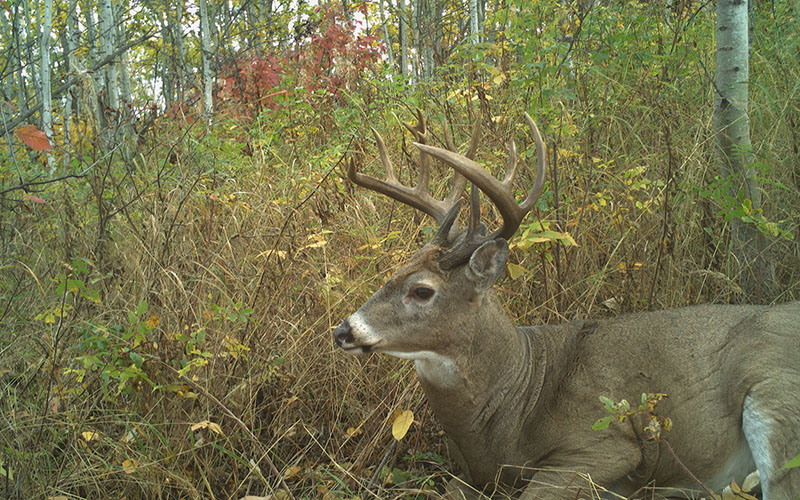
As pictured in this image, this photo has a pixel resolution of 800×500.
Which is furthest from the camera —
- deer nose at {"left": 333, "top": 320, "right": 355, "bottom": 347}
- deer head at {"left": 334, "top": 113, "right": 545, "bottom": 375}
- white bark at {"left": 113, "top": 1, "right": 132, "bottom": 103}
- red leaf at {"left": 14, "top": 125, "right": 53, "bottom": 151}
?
white bark at {"left": 113, "top": 1, "right": 132, "bottom": 103}

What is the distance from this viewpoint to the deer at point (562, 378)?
3.30 metres

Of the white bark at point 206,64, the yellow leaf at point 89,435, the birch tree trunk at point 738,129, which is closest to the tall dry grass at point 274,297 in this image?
the yellow leaf at point 89,435

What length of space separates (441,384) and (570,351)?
0.72 metres

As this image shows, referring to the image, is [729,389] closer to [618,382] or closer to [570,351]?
[618,382]

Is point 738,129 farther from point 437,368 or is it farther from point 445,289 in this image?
point 437,368

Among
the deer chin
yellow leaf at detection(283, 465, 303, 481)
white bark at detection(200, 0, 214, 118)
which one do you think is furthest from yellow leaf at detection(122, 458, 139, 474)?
white bark at detection(200, 0, 214, 118)

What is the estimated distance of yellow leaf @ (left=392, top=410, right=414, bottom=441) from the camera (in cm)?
338

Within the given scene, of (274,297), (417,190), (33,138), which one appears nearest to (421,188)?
(417,190)

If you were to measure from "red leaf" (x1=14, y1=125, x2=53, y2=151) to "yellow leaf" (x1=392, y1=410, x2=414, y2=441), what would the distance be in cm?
192

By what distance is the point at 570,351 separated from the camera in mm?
3719

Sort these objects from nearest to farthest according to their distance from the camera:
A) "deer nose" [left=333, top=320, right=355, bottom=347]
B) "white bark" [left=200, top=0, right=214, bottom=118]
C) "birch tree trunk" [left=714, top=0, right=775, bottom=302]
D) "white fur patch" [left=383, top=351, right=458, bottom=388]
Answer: "deer nose" [left=333, top=320, right=355, bottom=347] < "white fur patch" [left=383, top=351, right=458, bottom=388] < "birch tree trunk" [left=714, top=0, right=775, bottom=302] < "white bark" [left=200, top=0, right=214, bottom=118]

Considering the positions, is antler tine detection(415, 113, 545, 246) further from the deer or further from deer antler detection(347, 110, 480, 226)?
deer antler detection(347, 110, 480, 226)

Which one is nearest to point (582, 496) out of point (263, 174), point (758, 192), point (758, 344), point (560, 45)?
point (758, 344)

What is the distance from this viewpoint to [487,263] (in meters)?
3.47
